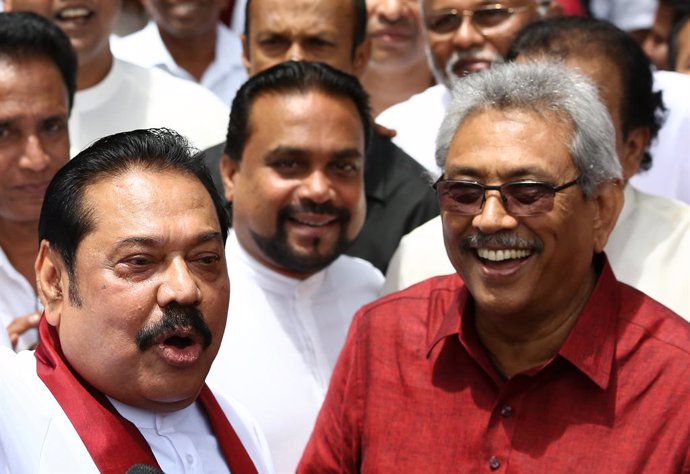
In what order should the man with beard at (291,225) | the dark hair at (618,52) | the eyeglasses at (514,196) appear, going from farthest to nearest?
the dark hair at (618,52)
the man with beard at (291,225)
the eyeglasses at (514,196)

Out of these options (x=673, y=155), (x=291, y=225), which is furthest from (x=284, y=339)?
(x=673, y=155)

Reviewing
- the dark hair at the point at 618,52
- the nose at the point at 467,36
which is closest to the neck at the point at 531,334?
the dark hair at the point at 618,52

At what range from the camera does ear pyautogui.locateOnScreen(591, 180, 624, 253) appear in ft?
12.5

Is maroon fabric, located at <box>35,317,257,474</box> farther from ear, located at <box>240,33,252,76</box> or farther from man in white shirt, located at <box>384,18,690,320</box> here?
ear, located at <box>240,33,252,76</box>

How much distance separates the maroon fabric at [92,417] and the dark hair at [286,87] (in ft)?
5.66

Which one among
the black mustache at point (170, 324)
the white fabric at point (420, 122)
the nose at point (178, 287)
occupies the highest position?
the nose at point (178, 287)

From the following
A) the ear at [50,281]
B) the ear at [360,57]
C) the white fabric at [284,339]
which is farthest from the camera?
the ear at [360,57]

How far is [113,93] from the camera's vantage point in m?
6.23

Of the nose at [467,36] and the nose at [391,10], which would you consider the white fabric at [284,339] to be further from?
the nose at [391,10]

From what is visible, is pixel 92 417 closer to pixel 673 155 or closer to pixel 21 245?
pixel 21 245

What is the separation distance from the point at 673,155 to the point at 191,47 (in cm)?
295

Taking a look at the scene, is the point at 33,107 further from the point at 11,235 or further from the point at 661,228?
the point at 661,228

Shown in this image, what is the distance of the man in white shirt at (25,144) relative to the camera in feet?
15.9

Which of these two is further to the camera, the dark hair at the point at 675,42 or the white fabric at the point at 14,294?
the dark hair at the point at 675,42
